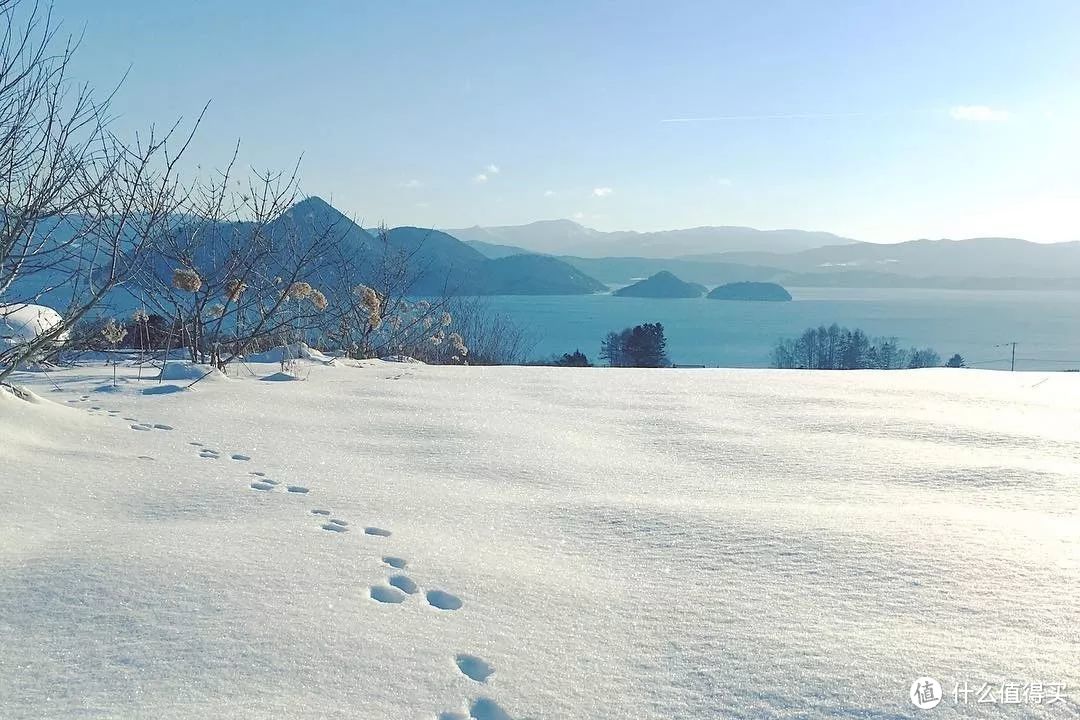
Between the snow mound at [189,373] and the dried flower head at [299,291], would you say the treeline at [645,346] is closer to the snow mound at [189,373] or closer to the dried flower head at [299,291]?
the dried flower head at [299,291]

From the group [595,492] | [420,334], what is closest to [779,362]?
[420,334]

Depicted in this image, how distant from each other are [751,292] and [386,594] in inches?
3509

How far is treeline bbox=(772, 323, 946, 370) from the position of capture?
34.4 meters

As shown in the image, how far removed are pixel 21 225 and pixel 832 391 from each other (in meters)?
4.73

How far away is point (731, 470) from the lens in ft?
10.2

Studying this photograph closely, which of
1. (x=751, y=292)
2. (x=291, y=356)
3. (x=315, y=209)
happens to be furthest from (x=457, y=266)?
(x=751, y=292)

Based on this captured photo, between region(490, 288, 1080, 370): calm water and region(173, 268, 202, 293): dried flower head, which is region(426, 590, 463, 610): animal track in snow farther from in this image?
region(490, 288, 1080, 370): calm water

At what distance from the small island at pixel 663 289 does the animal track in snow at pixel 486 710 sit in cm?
8271

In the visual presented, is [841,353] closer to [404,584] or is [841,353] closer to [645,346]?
[645,346]

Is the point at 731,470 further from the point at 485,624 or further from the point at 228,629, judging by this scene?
the point at 228,629

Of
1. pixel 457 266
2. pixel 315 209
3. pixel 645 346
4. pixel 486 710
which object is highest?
pixel 457 266

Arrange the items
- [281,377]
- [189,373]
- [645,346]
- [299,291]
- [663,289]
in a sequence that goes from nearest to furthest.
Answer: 1. [189,373]
2. [281,377]
3. [299,291]
4. [645,346]
5. [663,289]

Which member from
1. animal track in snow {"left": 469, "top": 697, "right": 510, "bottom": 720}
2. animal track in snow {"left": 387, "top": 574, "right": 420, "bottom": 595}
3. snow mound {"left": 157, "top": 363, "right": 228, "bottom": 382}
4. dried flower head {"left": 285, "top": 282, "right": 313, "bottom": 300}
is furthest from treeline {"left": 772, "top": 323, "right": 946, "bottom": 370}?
animal track in snow {"left": 469, "top": 697, "right": 510, "bottom": 720}

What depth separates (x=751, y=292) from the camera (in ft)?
284
